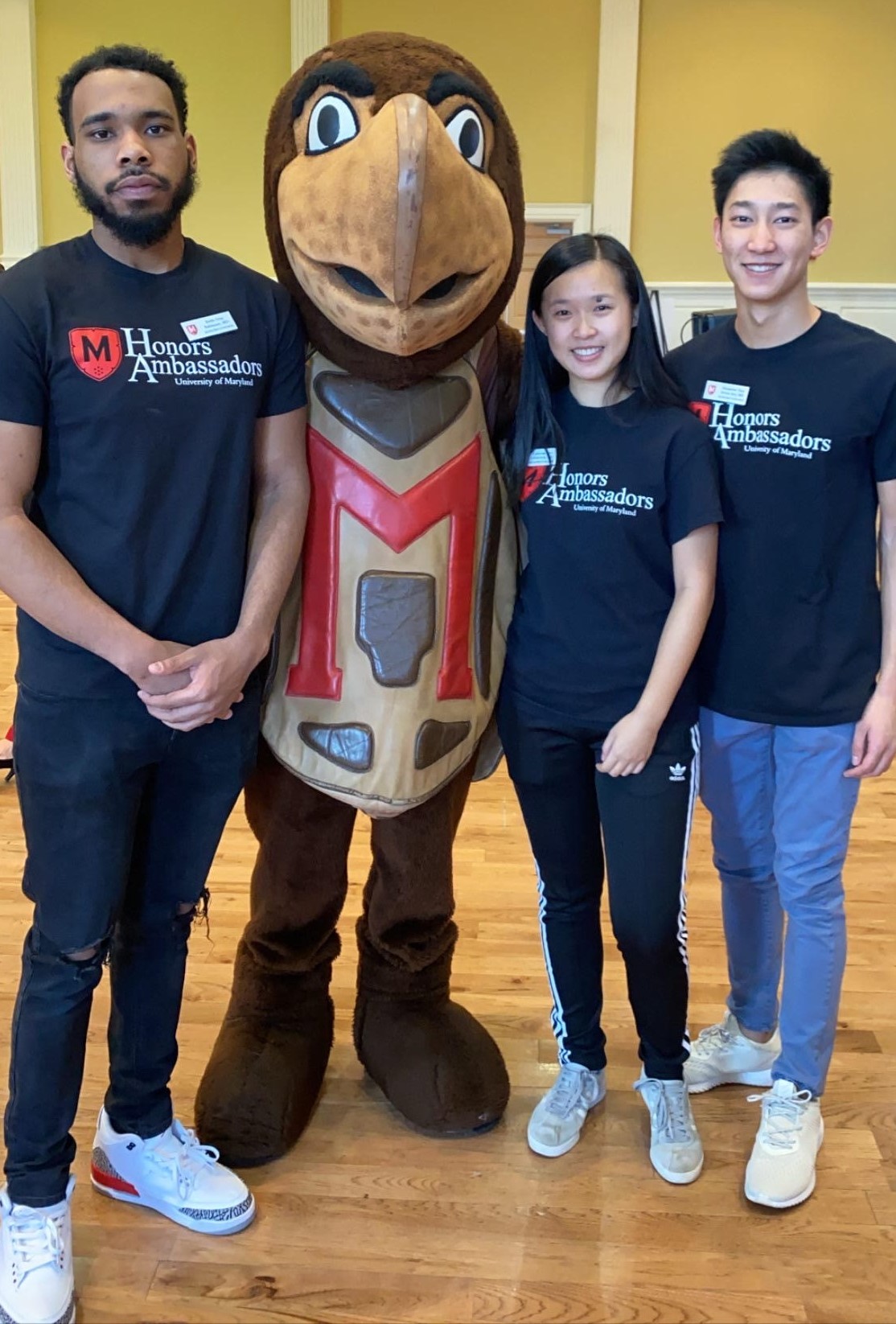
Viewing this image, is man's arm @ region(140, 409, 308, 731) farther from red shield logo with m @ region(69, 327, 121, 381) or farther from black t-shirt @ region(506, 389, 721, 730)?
black t-shirt @ region(506, 389, 721, 730)

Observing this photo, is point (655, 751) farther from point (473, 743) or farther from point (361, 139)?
point (361, 139)

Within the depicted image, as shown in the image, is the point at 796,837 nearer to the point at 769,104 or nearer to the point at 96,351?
the point at 96,351

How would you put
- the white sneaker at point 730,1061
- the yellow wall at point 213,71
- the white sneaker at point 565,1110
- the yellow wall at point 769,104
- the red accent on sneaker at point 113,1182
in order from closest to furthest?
the red accent on sneaker at point 113,1182
the white sneaker at point 565,1110
the white sneaker at point 730,1061
the yellow wall at point 769,104
the yellow wall at point 213,71

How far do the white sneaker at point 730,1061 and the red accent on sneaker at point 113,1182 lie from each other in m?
0.84

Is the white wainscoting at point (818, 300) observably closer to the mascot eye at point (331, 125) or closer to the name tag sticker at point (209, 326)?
the mascot eye at point (331, 125)

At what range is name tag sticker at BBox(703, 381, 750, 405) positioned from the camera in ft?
4.86

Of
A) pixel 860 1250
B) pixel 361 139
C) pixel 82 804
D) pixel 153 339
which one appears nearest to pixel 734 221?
pixel 361 139

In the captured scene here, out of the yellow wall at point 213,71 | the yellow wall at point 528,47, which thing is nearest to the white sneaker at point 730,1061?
the yellow wall at point 528,47

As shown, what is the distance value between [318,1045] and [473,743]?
57 cm

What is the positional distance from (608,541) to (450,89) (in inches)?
23.9

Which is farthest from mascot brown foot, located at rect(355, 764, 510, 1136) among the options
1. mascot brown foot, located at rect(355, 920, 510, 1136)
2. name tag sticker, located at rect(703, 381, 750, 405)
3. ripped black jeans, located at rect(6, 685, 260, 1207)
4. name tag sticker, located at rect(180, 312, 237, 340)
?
name tag sticker, located at rect(180, 312, 237, 340)

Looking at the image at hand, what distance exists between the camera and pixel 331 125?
4.80ft

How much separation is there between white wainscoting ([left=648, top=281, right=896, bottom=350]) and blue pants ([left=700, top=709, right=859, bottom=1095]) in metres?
5.39

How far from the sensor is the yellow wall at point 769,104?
6.30 metres
